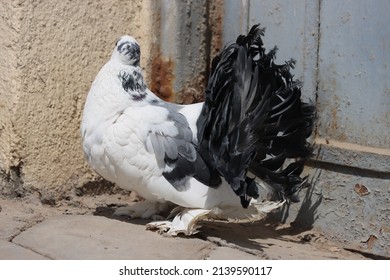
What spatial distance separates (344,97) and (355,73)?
0.13 m

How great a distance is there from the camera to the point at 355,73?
12.6ft

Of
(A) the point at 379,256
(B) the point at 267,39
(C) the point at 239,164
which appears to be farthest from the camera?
(B) the point at 267,39

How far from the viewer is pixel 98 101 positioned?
3.70 m

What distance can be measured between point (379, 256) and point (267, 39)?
116 cm

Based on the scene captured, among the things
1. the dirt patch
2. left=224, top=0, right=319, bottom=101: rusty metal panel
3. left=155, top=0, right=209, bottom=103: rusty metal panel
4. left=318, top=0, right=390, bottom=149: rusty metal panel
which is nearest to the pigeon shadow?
the dirt patch

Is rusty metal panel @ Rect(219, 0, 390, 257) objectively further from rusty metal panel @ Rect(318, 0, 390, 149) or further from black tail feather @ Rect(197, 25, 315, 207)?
black tail feather @ Rect(197, 25, 315, 207)

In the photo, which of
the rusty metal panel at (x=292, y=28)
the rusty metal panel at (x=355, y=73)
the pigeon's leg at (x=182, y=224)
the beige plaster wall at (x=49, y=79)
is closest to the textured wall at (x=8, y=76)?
the beige plaster wall at (x=49, y=79)

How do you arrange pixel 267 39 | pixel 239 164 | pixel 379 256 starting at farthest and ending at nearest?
pixel 267 39 < pixel 379 256 < pixel 239 164

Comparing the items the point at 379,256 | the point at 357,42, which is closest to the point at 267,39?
the point at 357,42

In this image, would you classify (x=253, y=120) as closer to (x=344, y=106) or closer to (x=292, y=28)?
(x=344, y=106)

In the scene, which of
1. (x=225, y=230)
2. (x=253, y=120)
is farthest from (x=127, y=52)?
(x=225, y=230)

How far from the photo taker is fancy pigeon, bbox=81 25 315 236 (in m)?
3.54

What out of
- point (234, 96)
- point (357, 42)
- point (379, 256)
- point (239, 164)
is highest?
point (357, 42)

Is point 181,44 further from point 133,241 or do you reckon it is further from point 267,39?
point 133,241
